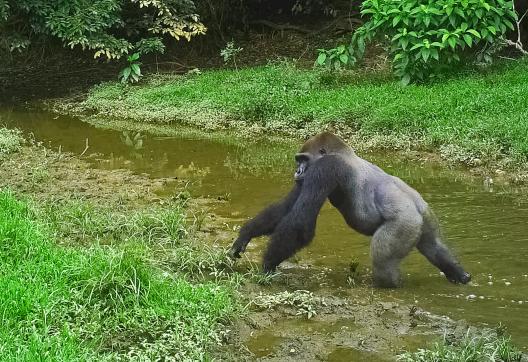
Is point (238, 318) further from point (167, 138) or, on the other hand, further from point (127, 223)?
Answer: point (167, 138)

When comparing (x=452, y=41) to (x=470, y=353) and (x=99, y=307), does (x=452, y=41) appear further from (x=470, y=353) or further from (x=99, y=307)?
(x=99, y=307)

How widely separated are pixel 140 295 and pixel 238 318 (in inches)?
24.3

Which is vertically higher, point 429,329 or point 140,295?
point 140,295

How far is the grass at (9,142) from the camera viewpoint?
9016 millimetres

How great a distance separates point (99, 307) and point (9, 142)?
18.8 feet

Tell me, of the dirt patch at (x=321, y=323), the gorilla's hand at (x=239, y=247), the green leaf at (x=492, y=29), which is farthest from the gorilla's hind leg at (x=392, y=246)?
the green leaf at (x=492, y=29)

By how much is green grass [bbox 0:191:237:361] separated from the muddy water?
1.48 feet

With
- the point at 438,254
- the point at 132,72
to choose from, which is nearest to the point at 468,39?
the point at 438,254

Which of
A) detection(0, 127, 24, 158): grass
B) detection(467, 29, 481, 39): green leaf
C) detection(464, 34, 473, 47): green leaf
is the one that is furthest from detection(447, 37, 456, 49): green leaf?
detection(0, 127, 24, 158): grass

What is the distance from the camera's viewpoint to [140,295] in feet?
13.9

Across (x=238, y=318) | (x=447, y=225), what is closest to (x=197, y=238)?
(x=238, y=318)

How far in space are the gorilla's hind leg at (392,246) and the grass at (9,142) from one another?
553 cm

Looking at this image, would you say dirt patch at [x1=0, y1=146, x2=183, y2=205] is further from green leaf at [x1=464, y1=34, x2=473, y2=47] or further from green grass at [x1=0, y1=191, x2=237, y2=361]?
green leaf at [x1=464, y1=34, x2=473, y2=47]

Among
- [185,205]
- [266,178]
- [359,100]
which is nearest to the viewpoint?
[185,205]
